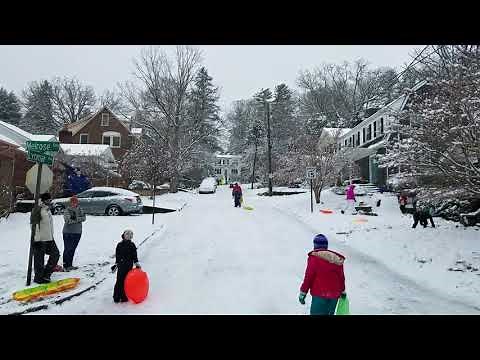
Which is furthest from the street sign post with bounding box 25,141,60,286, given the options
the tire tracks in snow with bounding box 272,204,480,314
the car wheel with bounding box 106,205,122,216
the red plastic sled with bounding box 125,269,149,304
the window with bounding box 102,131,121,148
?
the window with bounding box 102,131,121,148

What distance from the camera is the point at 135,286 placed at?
5617 millimetres

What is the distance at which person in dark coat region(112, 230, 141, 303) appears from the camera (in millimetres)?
5773

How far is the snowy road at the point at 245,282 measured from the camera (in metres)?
5.54

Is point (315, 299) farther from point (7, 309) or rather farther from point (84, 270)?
point (84, 270)

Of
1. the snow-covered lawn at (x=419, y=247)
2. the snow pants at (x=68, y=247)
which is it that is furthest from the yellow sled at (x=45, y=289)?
the snow-covered lawn at (x=419, y=247)

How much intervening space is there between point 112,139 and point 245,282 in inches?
1621

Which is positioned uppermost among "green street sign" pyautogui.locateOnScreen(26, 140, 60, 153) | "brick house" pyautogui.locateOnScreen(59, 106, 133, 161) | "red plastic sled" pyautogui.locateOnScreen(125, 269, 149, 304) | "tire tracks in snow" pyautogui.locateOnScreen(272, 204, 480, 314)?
"brick house" pyautogui.locateOnScreen(59, 106, 133, 161)

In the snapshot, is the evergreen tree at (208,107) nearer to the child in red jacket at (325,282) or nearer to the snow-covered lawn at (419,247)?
the snow-covered lawn at (419,247)

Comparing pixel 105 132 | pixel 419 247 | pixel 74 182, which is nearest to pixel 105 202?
pixel 74 182

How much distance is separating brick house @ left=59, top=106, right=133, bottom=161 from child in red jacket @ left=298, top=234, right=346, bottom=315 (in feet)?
138

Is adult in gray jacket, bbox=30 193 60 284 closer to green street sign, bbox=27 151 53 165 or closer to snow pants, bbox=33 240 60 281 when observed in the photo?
snow pants, bbox=33 240 60 281

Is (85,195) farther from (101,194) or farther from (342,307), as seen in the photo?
(342,307)
